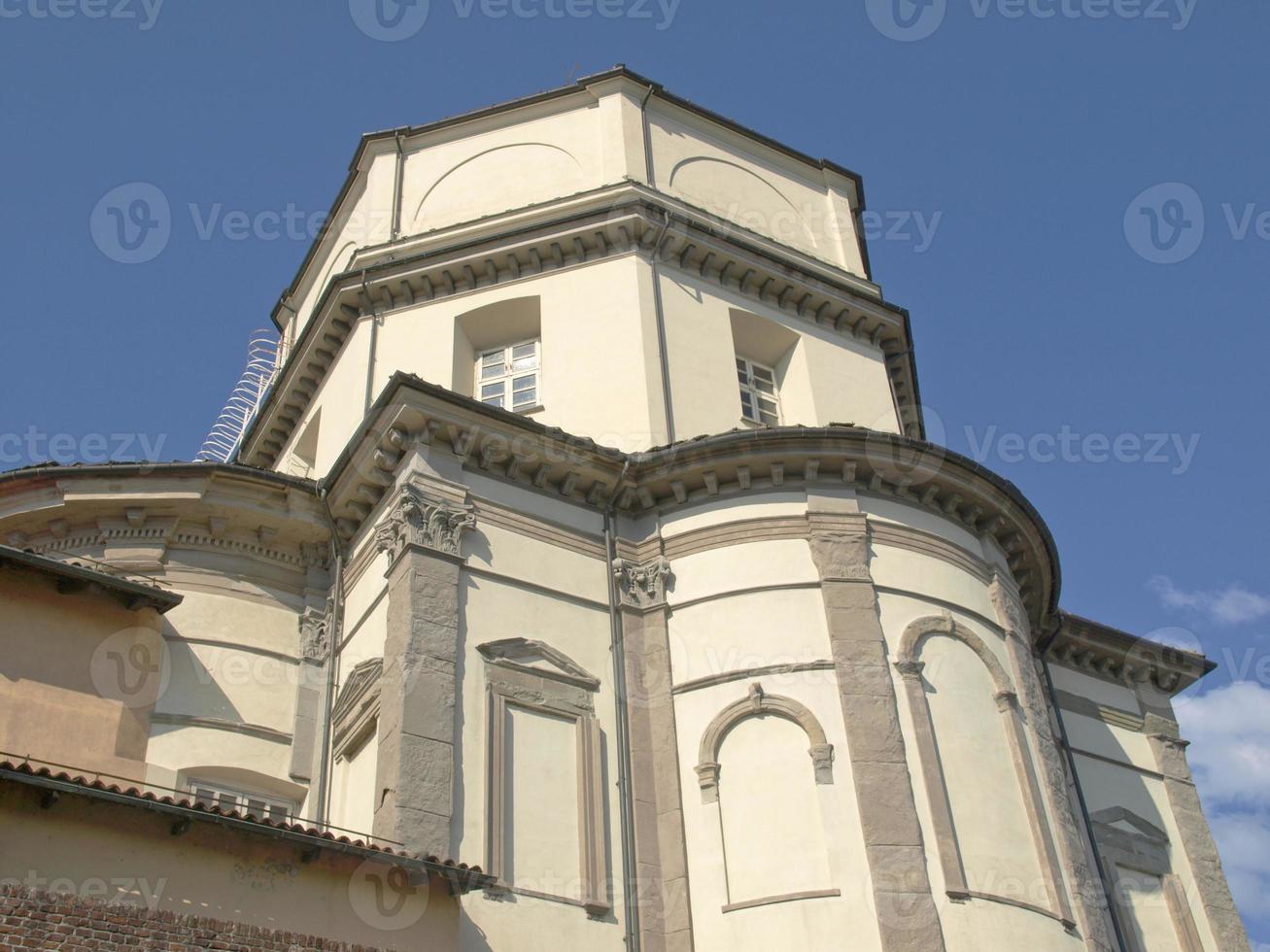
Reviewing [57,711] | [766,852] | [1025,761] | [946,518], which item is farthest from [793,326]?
[57,711]

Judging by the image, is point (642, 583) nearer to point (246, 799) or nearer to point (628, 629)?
point (628, 629)

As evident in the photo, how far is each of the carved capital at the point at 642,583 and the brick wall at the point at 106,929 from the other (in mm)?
7341

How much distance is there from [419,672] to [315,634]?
404 cm

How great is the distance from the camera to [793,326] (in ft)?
81.4

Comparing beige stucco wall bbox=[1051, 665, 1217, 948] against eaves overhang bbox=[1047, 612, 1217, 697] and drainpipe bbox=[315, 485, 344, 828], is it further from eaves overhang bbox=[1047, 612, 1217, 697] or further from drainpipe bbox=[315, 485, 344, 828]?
drainpipe bbox=[315, 485, 344, 828]

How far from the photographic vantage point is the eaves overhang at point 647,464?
19094mm

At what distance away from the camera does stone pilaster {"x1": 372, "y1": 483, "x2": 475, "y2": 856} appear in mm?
15781

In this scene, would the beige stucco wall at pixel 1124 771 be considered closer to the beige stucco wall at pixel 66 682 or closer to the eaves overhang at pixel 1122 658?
the eaves overhang at pixel 1122 658

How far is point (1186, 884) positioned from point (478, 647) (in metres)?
13.3

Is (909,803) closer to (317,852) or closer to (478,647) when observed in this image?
(478,647)

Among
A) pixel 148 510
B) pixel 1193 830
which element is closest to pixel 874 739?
pixel 1193 830

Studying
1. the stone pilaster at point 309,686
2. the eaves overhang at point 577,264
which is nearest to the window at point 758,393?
the eaves overhang at point 577,264

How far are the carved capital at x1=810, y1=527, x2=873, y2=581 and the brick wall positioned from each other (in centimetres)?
875

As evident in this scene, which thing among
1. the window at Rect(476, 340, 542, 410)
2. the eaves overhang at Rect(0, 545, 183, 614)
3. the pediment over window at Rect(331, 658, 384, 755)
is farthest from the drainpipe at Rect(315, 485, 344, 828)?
the window at Rect(476, 340, 542, 410)
